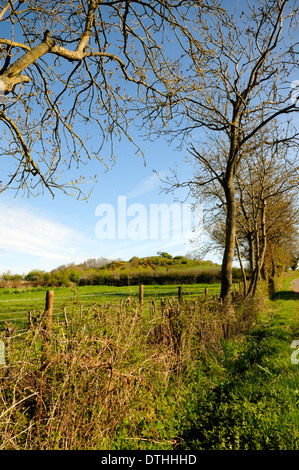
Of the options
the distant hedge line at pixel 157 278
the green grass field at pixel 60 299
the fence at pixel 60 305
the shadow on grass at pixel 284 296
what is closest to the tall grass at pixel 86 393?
the fence at pixel 60 305

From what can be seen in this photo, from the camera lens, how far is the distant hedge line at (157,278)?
135ft

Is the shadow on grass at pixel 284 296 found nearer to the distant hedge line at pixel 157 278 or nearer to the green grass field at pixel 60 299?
the green grass field at pixel 60 299

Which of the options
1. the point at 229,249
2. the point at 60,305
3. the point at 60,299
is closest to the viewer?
the point at 229,249

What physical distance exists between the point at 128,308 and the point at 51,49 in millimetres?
3933

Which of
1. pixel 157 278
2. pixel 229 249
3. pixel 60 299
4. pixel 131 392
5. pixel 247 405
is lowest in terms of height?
pixel 60 299

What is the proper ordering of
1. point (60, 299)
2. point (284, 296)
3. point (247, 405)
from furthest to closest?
point (60, 299) → point (284, 296) → point (247, 405)

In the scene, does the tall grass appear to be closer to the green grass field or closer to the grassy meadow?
the grassy meadow

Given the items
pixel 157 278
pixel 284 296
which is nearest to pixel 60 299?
pixel 284 296

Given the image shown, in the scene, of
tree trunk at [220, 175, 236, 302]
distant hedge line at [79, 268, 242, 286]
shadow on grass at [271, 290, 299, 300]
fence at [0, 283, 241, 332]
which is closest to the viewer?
fence at [0, 283, 241, 332]

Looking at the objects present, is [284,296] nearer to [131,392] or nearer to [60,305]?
[60,305]

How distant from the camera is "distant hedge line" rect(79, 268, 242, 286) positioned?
41.2 metres

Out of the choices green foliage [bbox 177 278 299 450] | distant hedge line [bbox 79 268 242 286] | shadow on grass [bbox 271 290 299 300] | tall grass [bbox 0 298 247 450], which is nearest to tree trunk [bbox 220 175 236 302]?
green foliage [bbox 177 278 299 450]

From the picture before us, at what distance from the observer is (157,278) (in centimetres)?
4272

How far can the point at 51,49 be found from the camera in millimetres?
4309
